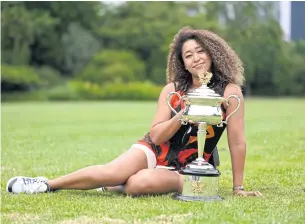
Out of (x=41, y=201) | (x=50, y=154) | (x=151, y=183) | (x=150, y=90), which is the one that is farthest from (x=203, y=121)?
(x=150, y=90)

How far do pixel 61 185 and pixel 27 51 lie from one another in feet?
117

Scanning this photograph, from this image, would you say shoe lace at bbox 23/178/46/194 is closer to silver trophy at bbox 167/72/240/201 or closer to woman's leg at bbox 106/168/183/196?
woman's leg at bbox 106/168/183/196

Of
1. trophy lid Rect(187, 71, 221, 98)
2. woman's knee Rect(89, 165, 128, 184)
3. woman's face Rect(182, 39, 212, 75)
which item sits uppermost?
woman's face Rect(182, 39, 212, 75)

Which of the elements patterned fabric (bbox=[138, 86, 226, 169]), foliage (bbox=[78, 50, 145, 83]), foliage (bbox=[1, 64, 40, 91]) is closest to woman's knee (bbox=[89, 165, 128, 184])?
patterned fabric (bbox=[138, 86, 226, 169])

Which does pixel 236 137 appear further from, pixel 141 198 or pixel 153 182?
pixel 141 198

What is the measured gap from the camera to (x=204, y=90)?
3494 millimetres

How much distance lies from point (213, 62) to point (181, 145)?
20.7 inches

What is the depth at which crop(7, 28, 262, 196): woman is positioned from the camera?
150 inches

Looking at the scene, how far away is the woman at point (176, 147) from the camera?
3.80 m

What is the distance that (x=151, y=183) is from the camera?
12.3 ft

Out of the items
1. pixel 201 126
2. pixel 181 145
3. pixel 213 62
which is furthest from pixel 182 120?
pixel 213 62

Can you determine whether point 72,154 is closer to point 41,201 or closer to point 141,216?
point 41,201

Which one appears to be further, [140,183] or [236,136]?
[236,136]

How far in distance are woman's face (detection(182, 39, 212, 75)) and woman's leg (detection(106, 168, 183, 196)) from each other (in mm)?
617
